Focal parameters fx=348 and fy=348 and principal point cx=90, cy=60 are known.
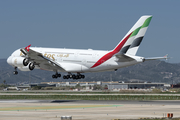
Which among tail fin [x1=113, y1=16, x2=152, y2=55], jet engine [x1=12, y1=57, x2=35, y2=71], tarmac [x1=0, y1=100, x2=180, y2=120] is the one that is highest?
tail fin [x1=113, y1=16, x2=152, y2=55]

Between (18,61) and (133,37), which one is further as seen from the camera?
(18,61)

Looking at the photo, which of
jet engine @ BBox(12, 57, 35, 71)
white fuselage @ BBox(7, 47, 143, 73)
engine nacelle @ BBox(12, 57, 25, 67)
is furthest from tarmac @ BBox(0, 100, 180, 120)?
engine nacelle @ BBox(12, 57, 25, 67)

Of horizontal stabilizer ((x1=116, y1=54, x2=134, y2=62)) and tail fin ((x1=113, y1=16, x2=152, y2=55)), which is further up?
tail fin ((x1=113, y1=16, x2=152, y2=55))

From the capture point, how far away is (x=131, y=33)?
74.9 m

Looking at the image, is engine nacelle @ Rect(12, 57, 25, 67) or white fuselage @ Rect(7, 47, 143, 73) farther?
engine nacelle @ Rect(12, 57, 25, 67)

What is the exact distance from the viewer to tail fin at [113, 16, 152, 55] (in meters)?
74.1

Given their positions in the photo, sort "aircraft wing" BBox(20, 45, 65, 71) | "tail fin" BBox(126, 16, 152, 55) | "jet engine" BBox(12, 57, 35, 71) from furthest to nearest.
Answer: "jet engine" BBox(12, 57, 35, 71)
"aircraft wing" BBox(20, 45, 65, 71)
"tail fin" BBox(126, 16, 152, 55)

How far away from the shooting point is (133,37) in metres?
74.5

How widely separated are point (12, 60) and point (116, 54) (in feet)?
82.1

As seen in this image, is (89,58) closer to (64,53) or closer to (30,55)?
(64,53)

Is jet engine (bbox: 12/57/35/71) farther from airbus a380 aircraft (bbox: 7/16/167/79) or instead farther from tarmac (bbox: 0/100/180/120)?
tarmac (bbox: 0/100/180/120)

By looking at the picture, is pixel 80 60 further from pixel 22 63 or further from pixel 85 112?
pixel 85 112

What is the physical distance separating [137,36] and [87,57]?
11.9 meters

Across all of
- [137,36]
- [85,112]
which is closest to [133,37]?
[137,36]
